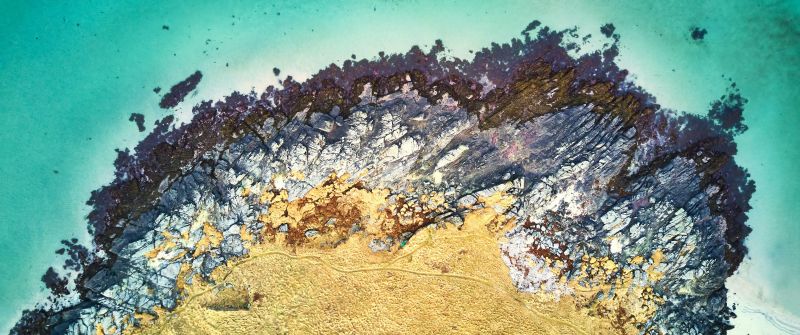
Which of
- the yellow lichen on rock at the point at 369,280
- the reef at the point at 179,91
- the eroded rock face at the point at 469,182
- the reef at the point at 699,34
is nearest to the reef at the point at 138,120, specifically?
the reef at the point at 179,91

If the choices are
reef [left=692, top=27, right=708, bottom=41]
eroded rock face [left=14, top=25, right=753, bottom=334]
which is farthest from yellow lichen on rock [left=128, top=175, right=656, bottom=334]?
reef [left=692, top=27, right=708, bottom=41]

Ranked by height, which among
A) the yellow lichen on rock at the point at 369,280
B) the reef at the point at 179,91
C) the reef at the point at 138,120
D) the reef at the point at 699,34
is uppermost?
the reef at the point at 699,34

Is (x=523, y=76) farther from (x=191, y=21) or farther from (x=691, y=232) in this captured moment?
(x=191, y=21)

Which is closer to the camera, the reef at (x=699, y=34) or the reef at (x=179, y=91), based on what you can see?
the reef at (x=699, y=34)

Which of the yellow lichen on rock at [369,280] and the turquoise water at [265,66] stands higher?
the turquoise water at [265,66]

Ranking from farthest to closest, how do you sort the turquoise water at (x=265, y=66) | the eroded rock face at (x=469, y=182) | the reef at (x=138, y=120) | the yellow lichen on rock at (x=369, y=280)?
the reef at (x=138, y=120), the turquoise water at (x=265, y=66), the eroded rock face at (x=469, y=182), the yellow lichen on rock at (x=369, y=280)

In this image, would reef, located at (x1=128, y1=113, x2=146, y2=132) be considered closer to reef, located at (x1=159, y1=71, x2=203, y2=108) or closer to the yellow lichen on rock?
reef, located at (x1=159, y1=71, x2=203, y2=108)

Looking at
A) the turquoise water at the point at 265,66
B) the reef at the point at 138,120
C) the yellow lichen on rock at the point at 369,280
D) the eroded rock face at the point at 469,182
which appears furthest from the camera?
the reef at the point at 138,120

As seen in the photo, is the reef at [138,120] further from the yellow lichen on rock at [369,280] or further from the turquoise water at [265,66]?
the yellow lichen on rock at [369,280]
